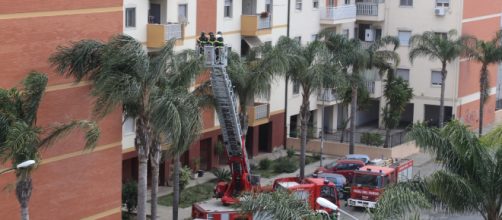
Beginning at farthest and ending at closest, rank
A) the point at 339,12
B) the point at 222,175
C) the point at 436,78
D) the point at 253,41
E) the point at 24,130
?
the point at 436,78, the point at 339,12, the point at 253,41, the point at 222,175, the point at 24,130

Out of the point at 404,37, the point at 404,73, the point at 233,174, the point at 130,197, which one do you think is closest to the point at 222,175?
the point at 233,174

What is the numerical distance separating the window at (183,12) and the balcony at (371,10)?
18.9 m

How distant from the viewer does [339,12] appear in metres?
Answer: 58.3

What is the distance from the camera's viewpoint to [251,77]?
39.0 metres

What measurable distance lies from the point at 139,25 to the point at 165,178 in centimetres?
730

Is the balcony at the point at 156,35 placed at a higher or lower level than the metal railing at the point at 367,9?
lower

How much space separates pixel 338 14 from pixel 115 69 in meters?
30.8

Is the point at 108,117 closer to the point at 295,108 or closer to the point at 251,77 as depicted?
the point at 251,77

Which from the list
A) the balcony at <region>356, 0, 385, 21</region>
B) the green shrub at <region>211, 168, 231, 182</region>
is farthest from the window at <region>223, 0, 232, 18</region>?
the balcony at <region>356, 0, 385, 21</region>

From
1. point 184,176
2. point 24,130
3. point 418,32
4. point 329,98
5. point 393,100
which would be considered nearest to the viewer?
point 24,130

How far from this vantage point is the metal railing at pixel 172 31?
43344 millimetres

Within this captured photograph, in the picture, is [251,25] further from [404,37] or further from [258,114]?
[404,37]

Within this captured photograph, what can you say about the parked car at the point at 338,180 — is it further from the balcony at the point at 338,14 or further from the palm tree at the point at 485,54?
the palm tree at the point at 485,54

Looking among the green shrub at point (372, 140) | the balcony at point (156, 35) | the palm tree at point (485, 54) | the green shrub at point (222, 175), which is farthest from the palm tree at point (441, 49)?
the balcony at point (156, 35)
